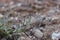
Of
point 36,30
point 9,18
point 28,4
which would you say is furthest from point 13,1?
point 36,30

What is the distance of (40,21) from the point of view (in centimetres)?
199

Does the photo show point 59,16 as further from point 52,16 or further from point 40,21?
point 40,21

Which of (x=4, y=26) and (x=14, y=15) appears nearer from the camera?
(x=4, y=26)

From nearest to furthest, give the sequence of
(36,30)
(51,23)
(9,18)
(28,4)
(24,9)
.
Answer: (36,30) → (51,23) → (9,18) → (24,9) → (28,4)

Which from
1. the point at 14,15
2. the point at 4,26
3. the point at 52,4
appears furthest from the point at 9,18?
the point at 52,4

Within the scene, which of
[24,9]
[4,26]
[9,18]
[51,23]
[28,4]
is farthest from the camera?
[28,4]

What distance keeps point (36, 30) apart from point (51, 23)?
22cm

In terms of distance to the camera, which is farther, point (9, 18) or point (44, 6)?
point (44, 6)

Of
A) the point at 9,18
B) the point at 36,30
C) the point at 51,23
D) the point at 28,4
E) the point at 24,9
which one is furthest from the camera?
the point at 28,4

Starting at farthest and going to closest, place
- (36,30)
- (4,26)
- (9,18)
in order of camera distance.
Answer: (9,18) < (36,30) < (4,26)

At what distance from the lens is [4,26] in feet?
5.54

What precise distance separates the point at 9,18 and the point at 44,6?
1.81ft

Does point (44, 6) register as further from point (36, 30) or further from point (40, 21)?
point (36, 30)

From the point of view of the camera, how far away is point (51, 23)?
1.98 metres
